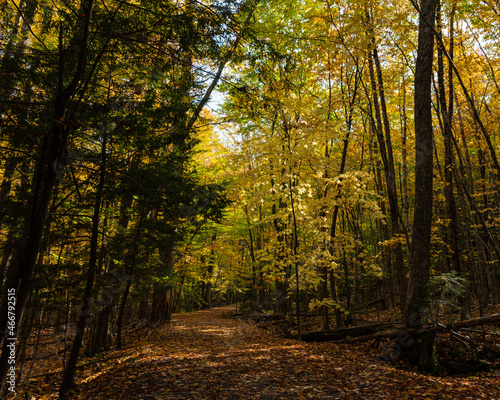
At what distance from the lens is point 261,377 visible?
16.4 ft

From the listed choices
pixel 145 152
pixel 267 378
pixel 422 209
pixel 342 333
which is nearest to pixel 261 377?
pixel 267 378

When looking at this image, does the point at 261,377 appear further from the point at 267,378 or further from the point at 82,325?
the point at 82,325

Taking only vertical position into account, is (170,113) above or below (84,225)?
above

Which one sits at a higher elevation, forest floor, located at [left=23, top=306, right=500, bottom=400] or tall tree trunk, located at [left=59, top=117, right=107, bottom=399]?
tall tree trunk, located at [left=59, top=117, right=107, bottom=399]

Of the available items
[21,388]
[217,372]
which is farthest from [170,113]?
[21,388]

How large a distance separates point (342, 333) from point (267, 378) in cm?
398

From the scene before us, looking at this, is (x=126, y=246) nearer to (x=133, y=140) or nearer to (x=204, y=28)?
(x=133, y=140)

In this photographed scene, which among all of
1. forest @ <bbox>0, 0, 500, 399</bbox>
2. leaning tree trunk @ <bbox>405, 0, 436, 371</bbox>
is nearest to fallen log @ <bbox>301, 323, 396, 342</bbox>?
forest @ <bbox>0, 0, 500, 399</bbox>

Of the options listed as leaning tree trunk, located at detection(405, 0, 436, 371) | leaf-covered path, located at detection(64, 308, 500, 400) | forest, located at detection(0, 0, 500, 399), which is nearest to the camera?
forest, located at detection(0, 0, 500, 399)

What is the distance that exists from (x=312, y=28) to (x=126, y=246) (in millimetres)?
8434

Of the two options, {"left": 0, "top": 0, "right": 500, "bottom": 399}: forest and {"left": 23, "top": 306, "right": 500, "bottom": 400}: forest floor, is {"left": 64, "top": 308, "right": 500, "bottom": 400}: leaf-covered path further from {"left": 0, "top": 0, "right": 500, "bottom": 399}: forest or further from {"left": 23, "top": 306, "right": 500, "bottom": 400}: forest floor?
{"left": 0, "top": 0, "right": 500, "bottom": 399}: forest

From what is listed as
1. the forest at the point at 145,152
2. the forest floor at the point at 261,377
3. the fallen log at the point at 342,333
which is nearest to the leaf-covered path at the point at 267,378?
the forest floor at the point at 261,377

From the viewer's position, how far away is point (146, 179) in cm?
500

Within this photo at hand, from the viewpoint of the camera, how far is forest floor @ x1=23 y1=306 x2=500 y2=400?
4.22 metres
